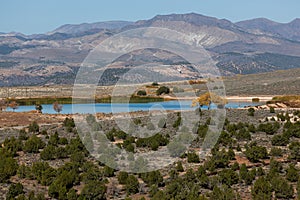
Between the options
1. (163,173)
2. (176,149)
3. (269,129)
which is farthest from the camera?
(269,129)

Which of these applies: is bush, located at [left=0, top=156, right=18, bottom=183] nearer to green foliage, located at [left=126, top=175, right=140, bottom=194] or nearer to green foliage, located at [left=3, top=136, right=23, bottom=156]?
green foliage, located at [left=3, top=136, right=23, bottom=156]

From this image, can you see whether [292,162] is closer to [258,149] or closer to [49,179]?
[258,149]

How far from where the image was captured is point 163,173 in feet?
89.5

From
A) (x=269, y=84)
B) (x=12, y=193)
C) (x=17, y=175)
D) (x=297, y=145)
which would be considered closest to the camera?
(x=12, y=193)

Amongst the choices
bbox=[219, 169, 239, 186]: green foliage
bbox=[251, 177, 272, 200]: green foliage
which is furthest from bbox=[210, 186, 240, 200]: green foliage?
bbox=[219, 169, 239, 186]: green foliage

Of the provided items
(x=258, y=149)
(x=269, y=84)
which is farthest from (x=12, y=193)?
(x=269, y=84)

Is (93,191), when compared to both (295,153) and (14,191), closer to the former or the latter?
(14,191)

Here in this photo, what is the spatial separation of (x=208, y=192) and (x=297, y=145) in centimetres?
1015

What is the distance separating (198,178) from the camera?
24984mm

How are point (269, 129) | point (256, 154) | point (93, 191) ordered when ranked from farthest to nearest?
point (269, 129), point (256, 154), point (93, 191)

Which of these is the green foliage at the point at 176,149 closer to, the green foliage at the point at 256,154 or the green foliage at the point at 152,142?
the green foliage at the point at 152,142

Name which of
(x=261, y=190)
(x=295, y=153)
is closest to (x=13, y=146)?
(x=261, y=190)

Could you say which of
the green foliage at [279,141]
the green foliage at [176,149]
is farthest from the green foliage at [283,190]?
the green foliage at [279,141]

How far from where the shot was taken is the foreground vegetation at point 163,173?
22438 mm
